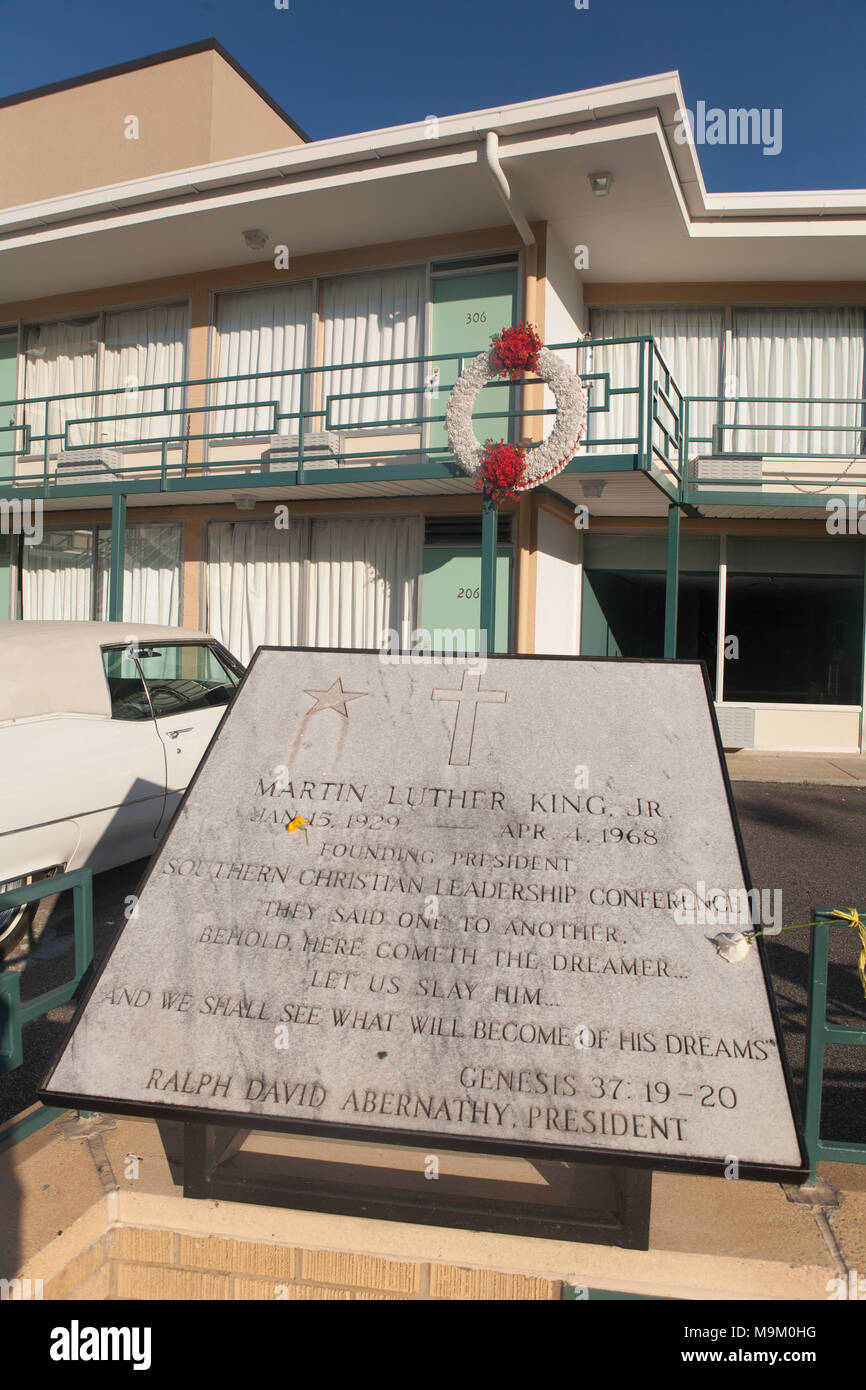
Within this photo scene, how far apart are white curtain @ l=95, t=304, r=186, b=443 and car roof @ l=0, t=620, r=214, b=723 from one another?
8.12 metres

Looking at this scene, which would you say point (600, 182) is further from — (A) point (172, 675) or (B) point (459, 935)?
(B) point (459, 935)

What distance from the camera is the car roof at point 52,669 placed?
4891 millimetres

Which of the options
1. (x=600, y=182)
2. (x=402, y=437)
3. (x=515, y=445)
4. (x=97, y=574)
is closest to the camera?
(x=600, y=182)

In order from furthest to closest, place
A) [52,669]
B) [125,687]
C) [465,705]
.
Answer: [125,687]
[52,669]
[465,705]

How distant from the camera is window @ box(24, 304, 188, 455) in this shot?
13141 millimetres

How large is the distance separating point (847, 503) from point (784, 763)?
135 inches

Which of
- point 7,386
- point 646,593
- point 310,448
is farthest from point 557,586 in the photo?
point 7,386

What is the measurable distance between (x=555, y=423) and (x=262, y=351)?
5210 mm

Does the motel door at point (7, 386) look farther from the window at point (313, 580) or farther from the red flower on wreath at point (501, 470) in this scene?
the red flower on wreath at point (501, 470)

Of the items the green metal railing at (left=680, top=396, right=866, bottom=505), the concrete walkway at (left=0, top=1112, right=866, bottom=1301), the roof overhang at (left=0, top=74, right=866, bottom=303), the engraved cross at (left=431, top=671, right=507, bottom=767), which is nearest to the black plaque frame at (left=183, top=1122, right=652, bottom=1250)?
the concrete walkway at (left=0, top=1112, right=866, bottom=1301)

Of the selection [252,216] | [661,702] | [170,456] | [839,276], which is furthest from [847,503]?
[661,702]

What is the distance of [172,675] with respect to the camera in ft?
21.0

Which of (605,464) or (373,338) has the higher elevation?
(373,338)

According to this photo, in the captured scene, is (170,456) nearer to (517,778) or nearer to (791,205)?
(791,205)
